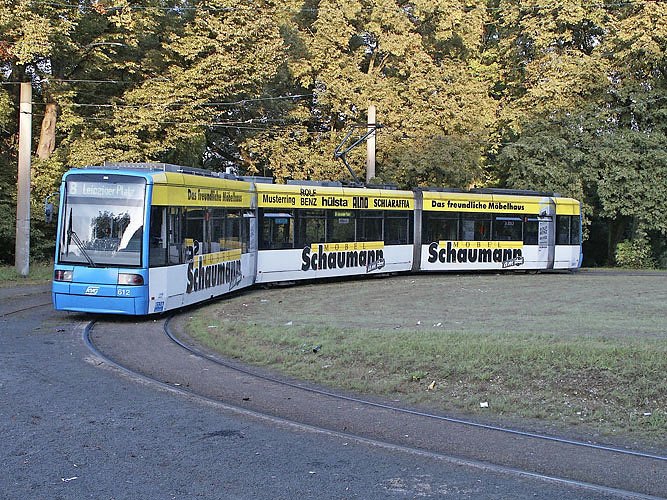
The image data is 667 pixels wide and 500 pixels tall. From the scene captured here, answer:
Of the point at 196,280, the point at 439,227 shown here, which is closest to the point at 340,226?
the point at 439,227

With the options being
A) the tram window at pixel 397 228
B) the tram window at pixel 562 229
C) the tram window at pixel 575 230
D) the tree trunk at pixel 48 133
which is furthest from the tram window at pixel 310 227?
the tree trunk at pixel 48 133

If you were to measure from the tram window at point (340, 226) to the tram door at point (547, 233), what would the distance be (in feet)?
30.8

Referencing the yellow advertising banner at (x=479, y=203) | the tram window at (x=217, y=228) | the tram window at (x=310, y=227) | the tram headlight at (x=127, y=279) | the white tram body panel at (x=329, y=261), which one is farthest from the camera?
the yellow advertising banner at (x=479, y=203)

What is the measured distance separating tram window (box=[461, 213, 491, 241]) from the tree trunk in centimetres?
1704

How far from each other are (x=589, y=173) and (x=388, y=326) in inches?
1082

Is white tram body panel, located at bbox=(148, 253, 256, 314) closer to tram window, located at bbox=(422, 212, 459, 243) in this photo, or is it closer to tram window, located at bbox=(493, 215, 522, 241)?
tram window, located at bbox=(422, 212, 459, 243)

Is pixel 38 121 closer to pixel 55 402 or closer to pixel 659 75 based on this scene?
pixel 55 402

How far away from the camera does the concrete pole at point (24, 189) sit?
2408cm

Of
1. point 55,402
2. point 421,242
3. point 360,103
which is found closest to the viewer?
point 55,402

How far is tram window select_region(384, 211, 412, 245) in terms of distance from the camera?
88.0 ft

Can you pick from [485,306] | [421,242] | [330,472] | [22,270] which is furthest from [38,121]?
[330,472]

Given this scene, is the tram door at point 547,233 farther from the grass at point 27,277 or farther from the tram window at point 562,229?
the grass at point 27,277

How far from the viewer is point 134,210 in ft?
49.0

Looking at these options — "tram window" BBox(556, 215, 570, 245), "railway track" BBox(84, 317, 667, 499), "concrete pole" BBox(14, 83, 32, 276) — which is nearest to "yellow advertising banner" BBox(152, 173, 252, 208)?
"railway track" BBox(84, 317, 667, 499)
